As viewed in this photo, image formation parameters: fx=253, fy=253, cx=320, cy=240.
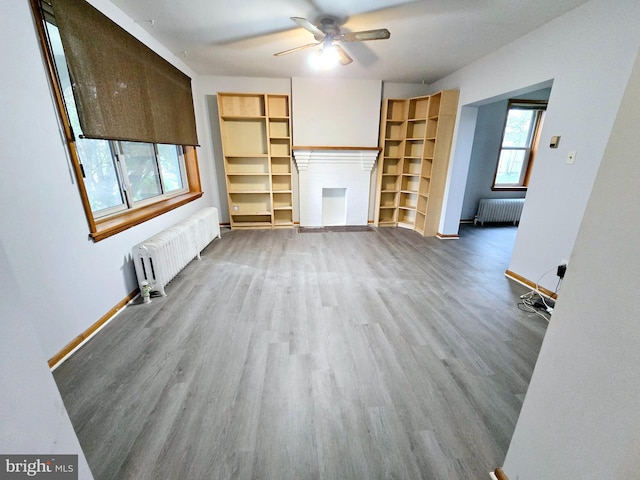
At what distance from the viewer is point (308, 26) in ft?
7.35

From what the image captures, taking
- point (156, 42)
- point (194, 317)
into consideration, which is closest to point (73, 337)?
point (194, 317)

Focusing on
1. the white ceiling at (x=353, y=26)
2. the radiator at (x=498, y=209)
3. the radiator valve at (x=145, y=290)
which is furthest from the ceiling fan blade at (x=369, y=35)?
the radiator at (x=498, y=209)

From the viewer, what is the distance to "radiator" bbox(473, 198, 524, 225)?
202 inches

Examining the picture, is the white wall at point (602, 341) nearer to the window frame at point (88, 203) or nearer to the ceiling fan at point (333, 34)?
the ceiling fan at point (333, 34)

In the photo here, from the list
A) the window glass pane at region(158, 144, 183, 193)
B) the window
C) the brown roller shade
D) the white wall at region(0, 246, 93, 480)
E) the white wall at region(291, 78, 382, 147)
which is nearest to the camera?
the white wall at region(0, 246, 93, 480)

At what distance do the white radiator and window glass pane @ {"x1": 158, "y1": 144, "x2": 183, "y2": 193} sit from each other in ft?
1.97

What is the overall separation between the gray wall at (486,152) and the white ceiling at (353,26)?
1.68 m

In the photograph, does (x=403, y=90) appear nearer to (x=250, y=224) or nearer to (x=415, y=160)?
(x=415, y=160)

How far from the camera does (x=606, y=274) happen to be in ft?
2.30

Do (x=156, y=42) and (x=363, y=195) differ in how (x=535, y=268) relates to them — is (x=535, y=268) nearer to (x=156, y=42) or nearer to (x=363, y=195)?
(x=363, y=195)

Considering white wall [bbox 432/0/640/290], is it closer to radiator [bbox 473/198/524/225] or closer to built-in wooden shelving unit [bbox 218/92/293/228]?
radiator [bbox 473/198/524/225]

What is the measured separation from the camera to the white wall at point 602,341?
64cm

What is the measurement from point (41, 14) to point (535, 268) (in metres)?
4.48

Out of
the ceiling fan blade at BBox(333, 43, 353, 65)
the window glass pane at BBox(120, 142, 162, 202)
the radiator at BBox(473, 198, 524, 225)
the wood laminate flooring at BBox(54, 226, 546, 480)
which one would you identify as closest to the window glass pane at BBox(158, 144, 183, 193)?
the window glass pane at BBox(120, 142, 162, 202)
